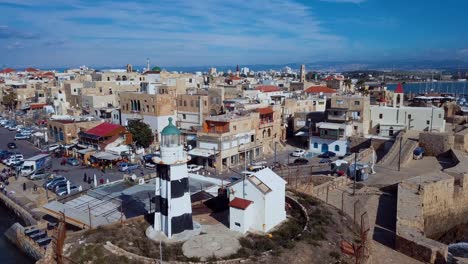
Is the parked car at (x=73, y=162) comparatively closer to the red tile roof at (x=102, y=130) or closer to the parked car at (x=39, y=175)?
the parked car at (x=39, y=175)

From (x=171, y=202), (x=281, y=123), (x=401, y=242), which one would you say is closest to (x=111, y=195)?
(x=171, y=202)

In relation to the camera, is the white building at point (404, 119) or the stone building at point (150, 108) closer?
the white building at point (404, 119)

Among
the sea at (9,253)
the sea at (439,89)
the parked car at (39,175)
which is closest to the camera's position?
the sea at (9,253)

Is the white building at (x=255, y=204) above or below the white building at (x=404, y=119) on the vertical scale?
below

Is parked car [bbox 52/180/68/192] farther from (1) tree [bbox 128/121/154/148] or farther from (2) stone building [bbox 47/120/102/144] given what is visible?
(2) stone building [bbox 47/120/102/144]

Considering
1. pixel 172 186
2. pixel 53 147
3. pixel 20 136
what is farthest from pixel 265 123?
pixel 20 136

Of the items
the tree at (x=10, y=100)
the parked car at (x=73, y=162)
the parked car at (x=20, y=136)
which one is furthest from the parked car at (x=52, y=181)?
the tree at (x=10, y=100)

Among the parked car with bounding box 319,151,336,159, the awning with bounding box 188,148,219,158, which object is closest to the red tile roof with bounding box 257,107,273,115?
the parked car with bounding box 319,151,336,159

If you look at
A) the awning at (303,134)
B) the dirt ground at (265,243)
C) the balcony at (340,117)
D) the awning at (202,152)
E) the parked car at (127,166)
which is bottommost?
the parked car at (127,166)
